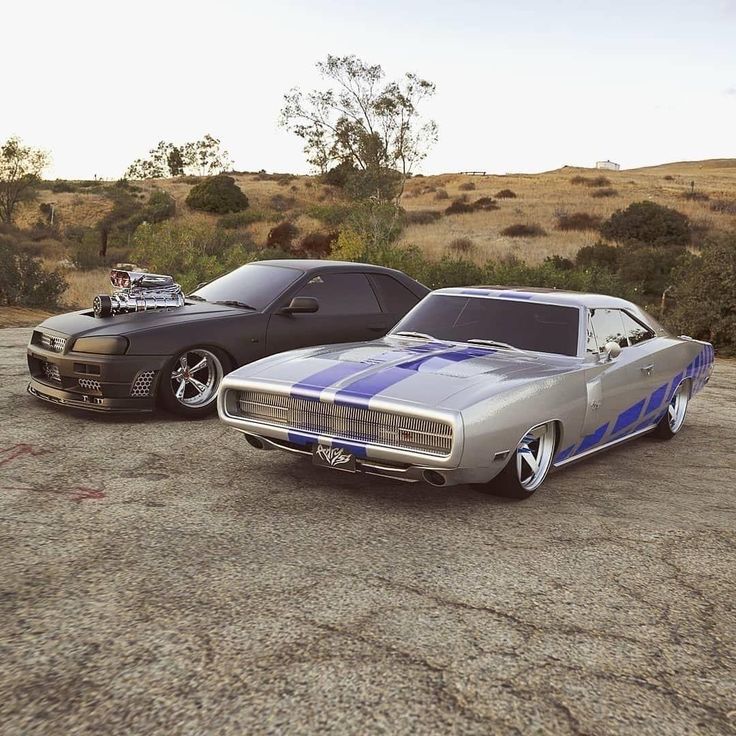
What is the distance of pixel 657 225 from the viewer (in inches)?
1468

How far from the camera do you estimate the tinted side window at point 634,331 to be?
21.3 ft

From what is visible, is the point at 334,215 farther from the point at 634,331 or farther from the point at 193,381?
the point at 634,331

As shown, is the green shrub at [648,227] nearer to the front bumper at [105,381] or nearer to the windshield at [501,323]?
the windshield at [501,323]

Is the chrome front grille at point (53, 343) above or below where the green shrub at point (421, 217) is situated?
above

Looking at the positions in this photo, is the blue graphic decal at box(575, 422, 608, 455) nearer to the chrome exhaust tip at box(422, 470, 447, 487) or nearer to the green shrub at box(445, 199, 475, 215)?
the chrome exhaust tip at box(422, 470, 447, 487)

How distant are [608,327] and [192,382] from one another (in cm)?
343

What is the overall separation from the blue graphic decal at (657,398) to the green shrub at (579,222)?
118 ft

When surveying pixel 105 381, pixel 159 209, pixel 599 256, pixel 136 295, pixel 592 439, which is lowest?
pixel 599 256

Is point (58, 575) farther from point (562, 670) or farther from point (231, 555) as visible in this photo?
point (562, 670)

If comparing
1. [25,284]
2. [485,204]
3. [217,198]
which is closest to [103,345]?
[25,284]

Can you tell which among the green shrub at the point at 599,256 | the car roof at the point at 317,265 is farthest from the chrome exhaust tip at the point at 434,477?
the green shrub at the point at 599,256

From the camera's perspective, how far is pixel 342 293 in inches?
321

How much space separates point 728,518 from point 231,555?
2934mm

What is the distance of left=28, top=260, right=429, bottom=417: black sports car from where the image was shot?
22.1 ft
